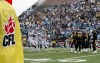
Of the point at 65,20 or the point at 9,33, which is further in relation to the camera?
the point at 65,20

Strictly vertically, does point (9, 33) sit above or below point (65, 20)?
below

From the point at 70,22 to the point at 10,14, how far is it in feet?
117

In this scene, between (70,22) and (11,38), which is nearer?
(11,38)

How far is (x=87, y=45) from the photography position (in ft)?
73.8

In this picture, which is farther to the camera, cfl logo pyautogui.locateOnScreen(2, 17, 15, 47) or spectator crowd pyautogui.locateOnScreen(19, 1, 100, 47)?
spectator crowd pyautogui.locateOnScreen(19, 1, 100, 47)

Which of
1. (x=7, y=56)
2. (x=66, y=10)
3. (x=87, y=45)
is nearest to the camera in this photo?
(x=7, y=56)

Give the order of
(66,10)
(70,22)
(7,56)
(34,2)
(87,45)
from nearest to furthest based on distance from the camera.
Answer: (7,56)
(34,2)
(87,45)
(70,22)
(66,10)

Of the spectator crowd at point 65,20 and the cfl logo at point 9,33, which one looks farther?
the spectator crowd at point 65,20

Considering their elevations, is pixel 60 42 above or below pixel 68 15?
below

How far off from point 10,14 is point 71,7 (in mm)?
39547

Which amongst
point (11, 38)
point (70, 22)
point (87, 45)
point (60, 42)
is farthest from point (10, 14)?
point (70, 22)

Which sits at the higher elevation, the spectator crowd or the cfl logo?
the spectator crowd

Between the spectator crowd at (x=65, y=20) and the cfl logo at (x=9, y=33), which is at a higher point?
the spectator crowd at (x=65, y=20)

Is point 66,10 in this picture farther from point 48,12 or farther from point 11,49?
point 11,49
